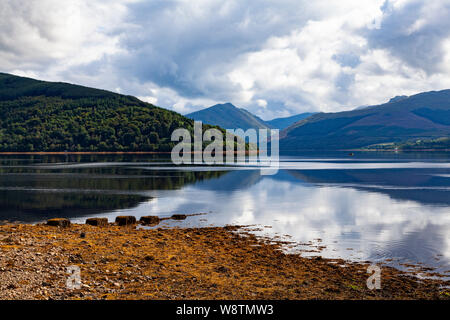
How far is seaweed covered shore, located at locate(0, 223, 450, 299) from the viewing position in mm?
13953

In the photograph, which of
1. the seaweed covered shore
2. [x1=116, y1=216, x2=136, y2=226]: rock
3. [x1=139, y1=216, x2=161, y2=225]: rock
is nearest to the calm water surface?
[x1=139, y1=216, x2=161, y2=225]: rock

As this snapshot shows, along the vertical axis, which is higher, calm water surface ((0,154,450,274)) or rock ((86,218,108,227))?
Result: rock ((86,218,108,227))

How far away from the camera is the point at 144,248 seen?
2108 centimetres

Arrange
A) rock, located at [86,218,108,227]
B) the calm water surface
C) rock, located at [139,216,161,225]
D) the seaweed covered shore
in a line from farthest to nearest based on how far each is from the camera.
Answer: rock, located at [139,216,161,225] < rock, located at [86,218,108,227] < the calm water surface < the seaweed covered shore

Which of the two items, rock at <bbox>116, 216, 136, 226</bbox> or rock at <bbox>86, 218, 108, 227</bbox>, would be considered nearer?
rock at <bbox>86, 218, 108, 227</bbox>

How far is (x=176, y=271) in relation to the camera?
16.9 m

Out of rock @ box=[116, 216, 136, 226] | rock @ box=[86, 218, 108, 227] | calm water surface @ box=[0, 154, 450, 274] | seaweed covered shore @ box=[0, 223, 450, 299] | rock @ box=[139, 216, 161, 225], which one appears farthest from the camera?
rock @ box=[139, 216, 161, 225]

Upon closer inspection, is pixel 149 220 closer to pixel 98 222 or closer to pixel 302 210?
pixel 98 222

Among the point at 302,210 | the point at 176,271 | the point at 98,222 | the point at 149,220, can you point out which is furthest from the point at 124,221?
the point at 302,210

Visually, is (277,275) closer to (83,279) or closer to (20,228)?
(83,279)

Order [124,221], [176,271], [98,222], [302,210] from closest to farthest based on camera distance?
[176,271]
[98,222]
[124,221]
[302,210]

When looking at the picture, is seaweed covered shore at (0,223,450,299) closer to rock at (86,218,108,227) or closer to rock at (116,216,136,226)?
rock at (86,218,108,227)

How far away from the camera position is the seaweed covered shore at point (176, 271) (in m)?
14.0
